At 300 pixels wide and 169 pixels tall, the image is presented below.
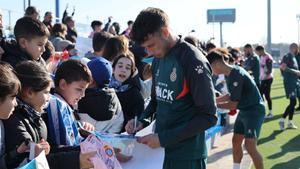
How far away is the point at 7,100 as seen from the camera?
93.0 inches

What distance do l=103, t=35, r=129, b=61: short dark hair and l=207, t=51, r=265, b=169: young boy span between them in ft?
4.64

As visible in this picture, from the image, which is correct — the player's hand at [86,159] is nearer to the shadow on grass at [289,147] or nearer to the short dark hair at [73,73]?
the short dark hair at [73,73]

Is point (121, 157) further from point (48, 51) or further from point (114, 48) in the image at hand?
point (48, 51)

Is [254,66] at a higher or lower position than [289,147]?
higher

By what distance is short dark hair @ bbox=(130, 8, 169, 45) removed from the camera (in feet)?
10.0

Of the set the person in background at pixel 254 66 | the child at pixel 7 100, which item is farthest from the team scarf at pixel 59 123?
the person in background at pixel 254 66

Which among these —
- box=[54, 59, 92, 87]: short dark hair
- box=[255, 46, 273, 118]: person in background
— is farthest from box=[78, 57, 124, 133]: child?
box=[255, 46, 273, 118]: person in background

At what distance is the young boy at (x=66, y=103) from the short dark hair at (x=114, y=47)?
6.06 feet

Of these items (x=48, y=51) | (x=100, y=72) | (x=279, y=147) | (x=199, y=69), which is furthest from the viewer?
(x=279, y=147)

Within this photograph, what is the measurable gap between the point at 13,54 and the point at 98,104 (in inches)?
33.8

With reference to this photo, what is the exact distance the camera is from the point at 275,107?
16094mm

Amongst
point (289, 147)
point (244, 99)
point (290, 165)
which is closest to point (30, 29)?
point (244, 99)

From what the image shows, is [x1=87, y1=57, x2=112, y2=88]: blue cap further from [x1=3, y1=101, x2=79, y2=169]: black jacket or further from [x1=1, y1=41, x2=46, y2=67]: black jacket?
[x1=3, y1=101, x2=79, y2=169]: black jacket

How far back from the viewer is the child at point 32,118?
8.02ft
